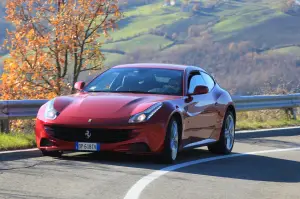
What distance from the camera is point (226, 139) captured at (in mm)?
13148

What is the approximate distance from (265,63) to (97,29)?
8566 cm

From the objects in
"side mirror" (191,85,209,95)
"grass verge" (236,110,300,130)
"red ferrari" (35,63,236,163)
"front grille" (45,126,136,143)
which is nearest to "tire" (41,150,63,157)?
"red ferrari" (35,63,236,163)

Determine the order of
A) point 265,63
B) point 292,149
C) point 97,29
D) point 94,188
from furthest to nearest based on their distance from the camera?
point 265,63 → point 97,29 → point 292,149 → point 94,188

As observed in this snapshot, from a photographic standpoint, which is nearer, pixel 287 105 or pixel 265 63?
pixel 287 105

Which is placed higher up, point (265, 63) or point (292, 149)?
point (292, 149)

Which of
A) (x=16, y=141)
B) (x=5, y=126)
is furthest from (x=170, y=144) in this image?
(x=5, y=126)

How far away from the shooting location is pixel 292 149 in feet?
46.8

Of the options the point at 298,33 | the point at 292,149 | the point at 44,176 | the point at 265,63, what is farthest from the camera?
the point at 298,33

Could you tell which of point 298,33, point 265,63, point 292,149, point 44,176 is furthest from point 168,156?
point 298,33

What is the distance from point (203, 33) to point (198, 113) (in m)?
122

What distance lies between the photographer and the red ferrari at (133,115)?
1055 cm

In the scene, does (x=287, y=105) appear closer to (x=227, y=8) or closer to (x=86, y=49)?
(x=86, y=49)

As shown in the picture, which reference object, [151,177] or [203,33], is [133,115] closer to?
[151,177]

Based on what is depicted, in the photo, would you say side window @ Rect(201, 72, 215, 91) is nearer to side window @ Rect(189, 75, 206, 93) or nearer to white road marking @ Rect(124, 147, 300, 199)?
side window @ Rect(189, 75, 206, 93)
